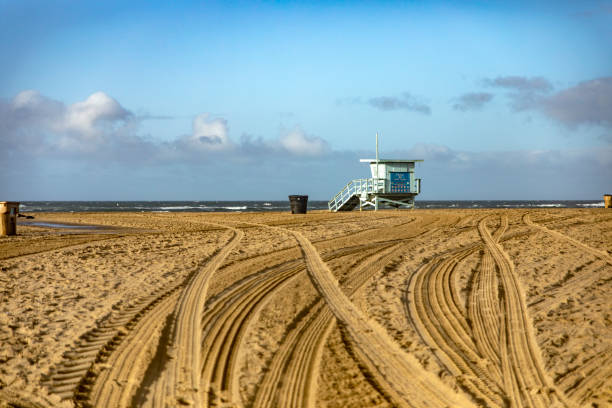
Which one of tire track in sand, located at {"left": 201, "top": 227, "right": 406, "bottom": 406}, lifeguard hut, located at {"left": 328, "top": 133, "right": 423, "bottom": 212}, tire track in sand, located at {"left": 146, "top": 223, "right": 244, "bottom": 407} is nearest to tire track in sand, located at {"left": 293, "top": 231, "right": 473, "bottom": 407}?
tire track in sand, located at {"left": 201, "top": 227, "right": 406, "bottom": 406}

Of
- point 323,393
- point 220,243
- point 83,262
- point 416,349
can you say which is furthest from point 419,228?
point 323,393

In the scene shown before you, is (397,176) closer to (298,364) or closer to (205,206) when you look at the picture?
(298,364)

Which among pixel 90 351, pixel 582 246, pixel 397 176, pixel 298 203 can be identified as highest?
pixel 397 176

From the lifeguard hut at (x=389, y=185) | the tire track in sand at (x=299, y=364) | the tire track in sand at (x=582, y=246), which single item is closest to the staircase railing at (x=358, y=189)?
the lifeguard hut at (x=389, y=185)

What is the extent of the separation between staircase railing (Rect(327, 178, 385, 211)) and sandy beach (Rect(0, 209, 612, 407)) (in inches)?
881

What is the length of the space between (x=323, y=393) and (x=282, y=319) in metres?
1.94

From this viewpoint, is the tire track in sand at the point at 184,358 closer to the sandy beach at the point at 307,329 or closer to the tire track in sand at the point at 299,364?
the sandy beach at the point at 307,329

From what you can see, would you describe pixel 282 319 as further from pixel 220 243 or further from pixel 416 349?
pixel 220 243

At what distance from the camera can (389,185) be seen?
109ft

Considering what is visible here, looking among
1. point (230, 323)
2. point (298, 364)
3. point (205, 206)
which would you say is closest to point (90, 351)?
point (230, 323)

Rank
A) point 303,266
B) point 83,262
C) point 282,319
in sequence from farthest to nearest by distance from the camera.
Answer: point 83,262 < point 303,266 < point 282,319

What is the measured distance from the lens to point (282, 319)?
18.7ft

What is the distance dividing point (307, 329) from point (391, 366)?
125 centimetres

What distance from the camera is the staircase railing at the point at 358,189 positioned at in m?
33.0
